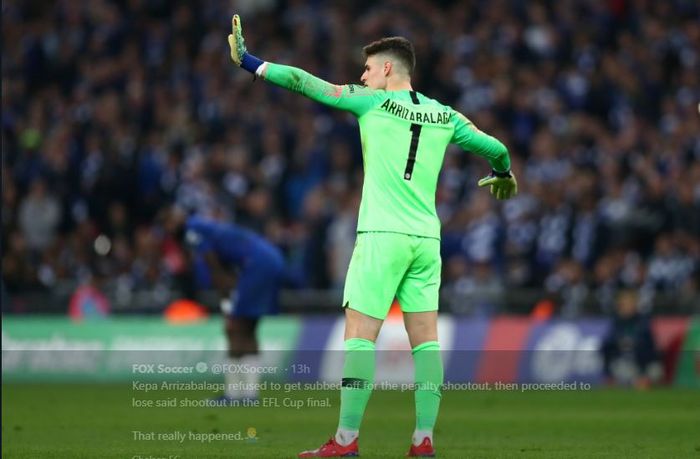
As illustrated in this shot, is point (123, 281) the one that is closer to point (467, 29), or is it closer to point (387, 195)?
point (467, 29)

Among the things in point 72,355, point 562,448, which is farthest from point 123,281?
point 562,448

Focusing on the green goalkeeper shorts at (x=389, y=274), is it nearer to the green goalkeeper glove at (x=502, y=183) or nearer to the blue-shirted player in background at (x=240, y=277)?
the green goalkeeper glove at (x=502, y=183)

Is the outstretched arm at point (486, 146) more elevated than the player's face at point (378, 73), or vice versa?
the player's face at point (378, 73)

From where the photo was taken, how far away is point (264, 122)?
89.3ft

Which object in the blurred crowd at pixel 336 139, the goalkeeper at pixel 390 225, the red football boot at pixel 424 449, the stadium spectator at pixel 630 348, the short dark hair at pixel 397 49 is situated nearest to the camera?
the goalkeeper at pixel 390 225

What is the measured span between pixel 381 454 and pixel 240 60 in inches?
118

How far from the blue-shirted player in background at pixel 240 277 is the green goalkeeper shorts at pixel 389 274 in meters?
6.92

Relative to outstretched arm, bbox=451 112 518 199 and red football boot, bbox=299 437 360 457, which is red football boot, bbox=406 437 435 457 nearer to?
red football boot, bbox=299 437 360 457

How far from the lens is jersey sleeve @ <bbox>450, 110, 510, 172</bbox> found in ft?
34.3

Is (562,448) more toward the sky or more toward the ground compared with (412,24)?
more toward the ground

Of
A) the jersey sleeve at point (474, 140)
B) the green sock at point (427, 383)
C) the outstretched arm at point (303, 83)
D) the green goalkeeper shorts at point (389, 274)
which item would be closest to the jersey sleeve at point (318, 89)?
the outstretched arm at point (303, 83)

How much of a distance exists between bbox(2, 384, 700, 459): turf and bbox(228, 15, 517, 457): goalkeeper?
0.66 meters

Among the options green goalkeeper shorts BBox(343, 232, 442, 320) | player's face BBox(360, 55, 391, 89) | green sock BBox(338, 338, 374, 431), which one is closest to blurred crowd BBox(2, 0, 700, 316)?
green goalkeeper shorts BBox(343, 232, 442, 320)

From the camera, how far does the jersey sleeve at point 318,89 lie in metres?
9.74
